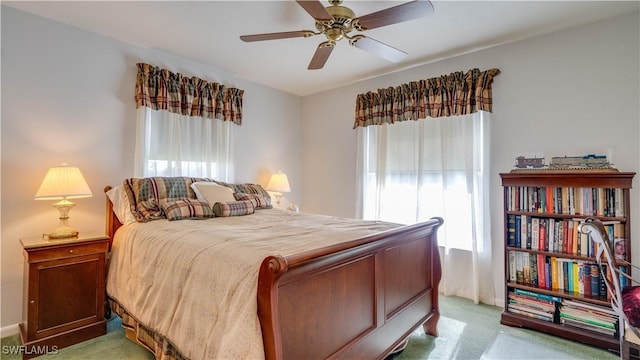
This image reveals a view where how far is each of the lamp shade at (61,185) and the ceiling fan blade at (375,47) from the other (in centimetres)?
235

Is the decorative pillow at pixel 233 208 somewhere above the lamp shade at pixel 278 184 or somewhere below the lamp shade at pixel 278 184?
below

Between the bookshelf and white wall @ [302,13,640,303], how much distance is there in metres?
0.35

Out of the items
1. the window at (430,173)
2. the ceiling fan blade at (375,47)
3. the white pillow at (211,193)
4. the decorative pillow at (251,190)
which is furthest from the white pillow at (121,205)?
the window at (430,173)

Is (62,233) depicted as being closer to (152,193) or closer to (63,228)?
(63,228)

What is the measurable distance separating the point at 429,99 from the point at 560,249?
6.17 feet

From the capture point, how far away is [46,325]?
212 cm

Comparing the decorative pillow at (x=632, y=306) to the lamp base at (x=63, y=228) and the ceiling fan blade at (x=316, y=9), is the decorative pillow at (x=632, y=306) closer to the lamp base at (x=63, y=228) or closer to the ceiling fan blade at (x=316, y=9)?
the ceiling fan blade at (x=316, y=9)

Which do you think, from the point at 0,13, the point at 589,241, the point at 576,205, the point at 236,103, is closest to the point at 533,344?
the point at 589,241

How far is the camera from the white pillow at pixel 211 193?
297 centimetres

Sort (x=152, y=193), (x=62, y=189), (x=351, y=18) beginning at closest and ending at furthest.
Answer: (x=351, y=18)
(x=62, y=189)
(x=152, y=193)

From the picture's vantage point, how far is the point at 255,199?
11.0 ft

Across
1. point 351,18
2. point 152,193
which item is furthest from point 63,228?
point 351,18

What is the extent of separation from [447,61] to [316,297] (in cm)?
301

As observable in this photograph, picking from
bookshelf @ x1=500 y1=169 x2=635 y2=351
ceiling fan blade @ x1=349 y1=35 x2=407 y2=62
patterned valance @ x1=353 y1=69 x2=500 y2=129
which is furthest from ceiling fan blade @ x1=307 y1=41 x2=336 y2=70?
bookshelf @ x1=500 y1=169 x2=635 y2=351
